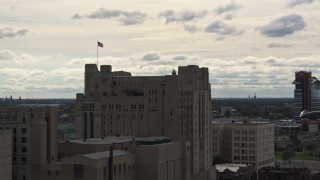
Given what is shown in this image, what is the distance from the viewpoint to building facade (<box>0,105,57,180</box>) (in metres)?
135

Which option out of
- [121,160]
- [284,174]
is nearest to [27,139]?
[121,160]

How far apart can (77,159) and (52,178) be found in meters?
6.55

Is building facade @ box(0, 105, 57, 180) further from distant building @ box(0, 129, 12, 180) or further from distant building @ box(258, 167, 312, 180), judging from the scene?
distant building @ box(258, 167, 312, 180)

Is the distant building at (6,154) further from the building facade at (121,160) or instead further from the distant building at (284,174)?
the distant building at (284,174)

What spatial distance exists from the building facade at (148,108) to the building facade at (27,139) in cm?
5071

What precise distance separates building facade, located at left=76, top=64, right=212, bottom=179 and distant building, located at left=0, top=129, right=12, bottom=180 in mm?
60022

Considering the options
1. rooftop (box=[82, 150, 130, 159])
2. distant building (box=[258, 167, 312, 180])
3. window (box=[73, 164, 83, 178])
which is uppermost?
rooftop (box=[82, 150, 130, 159])

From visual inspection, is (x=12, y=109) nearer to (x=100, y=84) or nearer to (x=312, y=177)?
(x=100, y=84)

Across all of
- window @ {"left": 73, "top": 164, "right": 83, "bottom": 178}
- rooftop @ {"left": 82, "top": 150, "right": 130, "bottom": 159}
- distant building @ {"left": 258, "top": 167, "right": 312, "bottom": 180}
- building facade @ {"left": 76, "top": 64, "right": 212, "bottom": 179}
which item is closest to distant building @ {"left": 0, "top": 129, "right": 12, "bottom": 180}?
window @ {"left": 73, "top": 164, "right": 83, "bottom": 178}

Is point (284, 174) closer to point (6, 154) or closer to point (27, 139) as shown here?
point (27, 139)

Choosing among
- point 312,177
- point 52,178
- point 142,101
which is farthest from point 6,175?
point 312,177

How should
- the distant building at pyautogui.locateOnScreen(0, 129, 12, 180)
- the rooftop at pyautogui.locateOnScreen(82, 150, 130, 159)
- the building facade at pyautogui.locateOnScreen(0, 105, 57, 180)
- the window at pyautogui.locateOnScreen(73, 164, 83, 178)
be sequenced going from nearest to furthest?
the distant building at pyautogui.locateOnScreen(0, 129, 12, 180) < the window at pyautogui.locateOnScreen(73, 164, 83, 178) < the building facade at pyautogui.locateOnScreen(0, 105, 57, 180) < the rooftop at pyautogui.locateOnScreen(82, 150, 130, 159)

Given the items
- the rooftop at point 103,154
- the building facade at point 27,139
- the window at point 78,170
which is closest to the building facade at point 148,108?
the rooftop at point 103,154

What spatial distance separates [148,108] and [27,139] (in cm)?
5484
